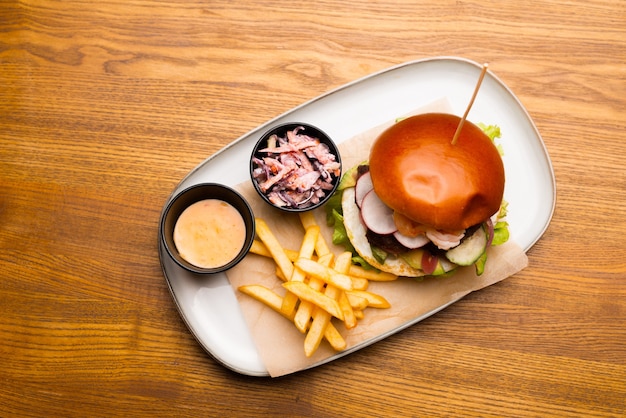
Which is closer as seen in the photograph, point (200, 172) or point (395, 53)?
point (200, 172)

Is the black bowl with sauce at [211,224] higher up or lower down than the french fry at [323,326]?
higher up

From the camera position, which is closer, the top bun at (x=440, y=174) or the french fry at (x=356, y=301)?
the top bun at (x=440, y=174)

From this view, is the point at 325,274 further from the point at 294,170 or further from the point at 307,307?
the point at 294,170

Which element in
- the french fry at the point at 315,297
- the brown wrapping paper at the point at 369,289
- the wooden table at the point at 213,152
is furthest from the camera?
the wooden table at the point at 213,152

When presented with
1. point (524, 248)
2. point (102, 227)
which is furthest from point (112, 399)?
point (524, 248)

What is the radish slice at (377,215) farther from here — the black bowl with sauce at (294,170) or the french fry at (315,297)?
the french fry at (315,297)

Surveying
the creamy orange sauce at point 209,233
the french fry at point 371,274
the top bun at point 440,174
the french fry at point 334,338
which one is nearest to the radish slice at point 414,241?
the top bun at point 440,174

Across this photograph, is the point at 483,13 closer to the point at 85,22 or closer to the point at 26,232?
the point at 85,22
